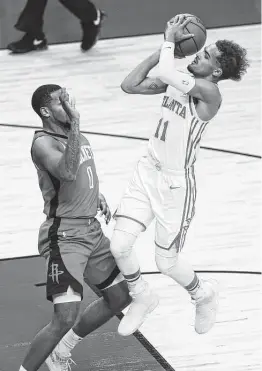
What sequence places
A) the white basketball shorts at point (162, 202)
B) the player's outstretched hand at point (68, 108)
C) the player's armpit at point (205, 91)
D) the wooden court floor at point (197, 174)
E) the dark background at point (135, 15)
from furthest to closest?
the dark background at point (135, 15) → the wooden court floor at point (197, 174) → the white basketball shorts at point (162, 202) → the player's armpit at point (205, 91) → the player's outstretched hand at point (68, 108)

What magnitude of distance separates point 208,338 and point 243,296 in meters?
0.60

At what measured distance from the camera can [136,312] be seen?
5.68 meters

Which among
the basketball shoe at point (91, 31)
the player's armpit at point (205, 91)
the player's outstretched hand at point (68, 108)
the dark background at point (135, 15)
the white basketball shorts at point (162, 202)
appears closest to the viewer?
the player's outstretched hand at point (68, 108)

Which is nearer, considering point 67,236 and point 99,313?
point 67,236

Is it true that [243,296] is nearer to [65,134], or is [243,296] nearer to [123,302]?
[123,302]

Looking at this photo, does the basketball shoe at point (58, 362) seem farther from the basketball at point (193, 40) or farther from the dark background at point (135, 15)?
the dark background at point (135, 15)

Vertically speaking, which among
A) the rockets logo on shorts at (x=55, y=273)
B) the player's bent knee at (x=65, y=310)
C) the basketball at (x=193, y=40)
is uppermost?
the basketball at (x=193, y=40)

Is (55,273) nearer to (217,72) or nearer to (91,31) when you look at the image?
(217,72)

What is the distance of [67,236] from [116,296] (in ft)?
1.63

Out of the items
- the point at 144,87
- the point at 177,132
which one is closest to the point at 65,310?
the point at 177,132

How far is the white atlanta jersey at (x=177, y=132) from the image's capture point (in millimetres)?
5539

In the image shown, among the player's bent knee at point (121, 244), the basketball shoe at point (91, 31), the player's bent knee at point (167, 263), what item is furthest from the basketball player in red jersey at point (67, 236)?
the basketball shoe at point (91, 31)

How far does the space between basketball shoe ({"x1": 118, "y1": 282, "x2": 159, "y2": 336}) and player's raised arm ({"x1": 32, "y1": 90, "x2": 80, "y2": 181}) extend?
2.87 feet

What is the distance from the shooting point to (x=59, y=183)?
17.9 feet
